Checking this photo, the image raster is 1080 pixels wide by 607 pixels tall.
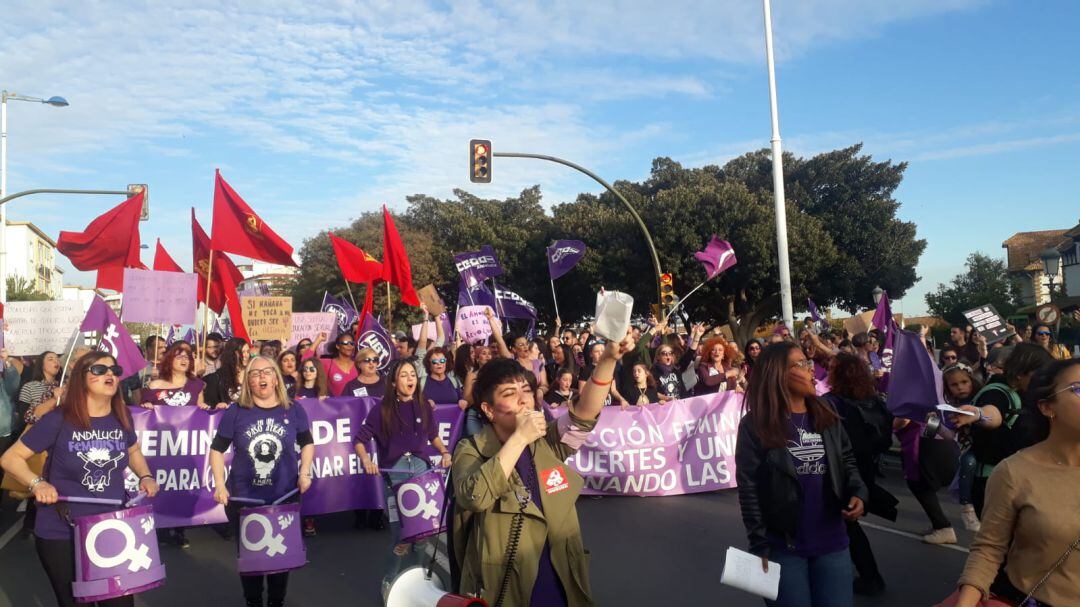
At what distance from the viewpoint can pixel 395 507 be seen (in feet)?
18.2

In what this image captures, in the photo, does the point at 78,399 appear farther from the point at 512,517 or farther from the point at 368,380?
the point at 368,380

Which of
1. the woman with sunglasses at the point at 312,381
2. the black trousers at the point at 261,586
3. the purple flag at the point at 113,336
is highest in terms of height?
the purple flag at the point at 113,336

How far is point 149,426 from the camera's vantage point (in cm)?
837

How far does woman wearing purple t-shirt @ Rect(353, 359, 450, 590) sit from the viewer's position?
5.90 m

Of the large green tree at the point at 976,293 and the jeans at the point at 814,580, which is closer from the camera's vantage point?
the jeans at the point at 814,580

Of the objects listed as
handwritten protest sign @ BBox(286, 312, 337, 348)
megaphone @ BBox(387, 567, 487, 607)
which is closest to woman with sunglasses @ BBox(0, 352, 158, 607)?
megaphone @ BBox(387, 567, 487, 607)

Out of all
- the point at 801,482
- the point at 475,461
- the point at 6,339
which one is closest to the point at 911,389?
the point at 801,482

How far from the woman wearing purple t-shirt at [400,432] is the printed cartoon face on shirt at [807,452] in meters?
2.61

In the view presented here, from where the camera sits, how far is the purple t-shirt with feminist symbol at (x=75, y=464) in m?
4.59

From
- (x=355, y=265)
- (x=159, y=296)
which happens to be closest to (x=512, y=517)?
(x=159, y=296)

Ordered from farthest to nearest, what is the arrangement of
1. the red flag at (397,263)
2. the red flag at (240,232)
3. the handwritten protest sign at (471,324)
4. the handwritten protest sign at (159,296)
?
the handwritten protest sign at (471,324) < the red flag at (397,263) < the red flag at (240,232) < the handwritten protest sign at (159,296)

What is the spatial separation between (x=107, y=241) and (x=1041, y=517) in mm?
11511

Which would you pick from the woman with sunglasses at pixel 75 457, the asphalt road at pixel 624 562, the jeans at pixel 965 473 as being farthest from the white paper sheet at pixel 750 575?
the jeans at pixel 965 473

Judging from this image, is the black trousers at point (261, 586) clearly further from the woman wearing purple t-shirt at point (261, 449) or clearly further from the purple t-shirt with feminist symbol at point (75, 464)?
the purple t-shirt with feminist symbol at point (75, 464)
